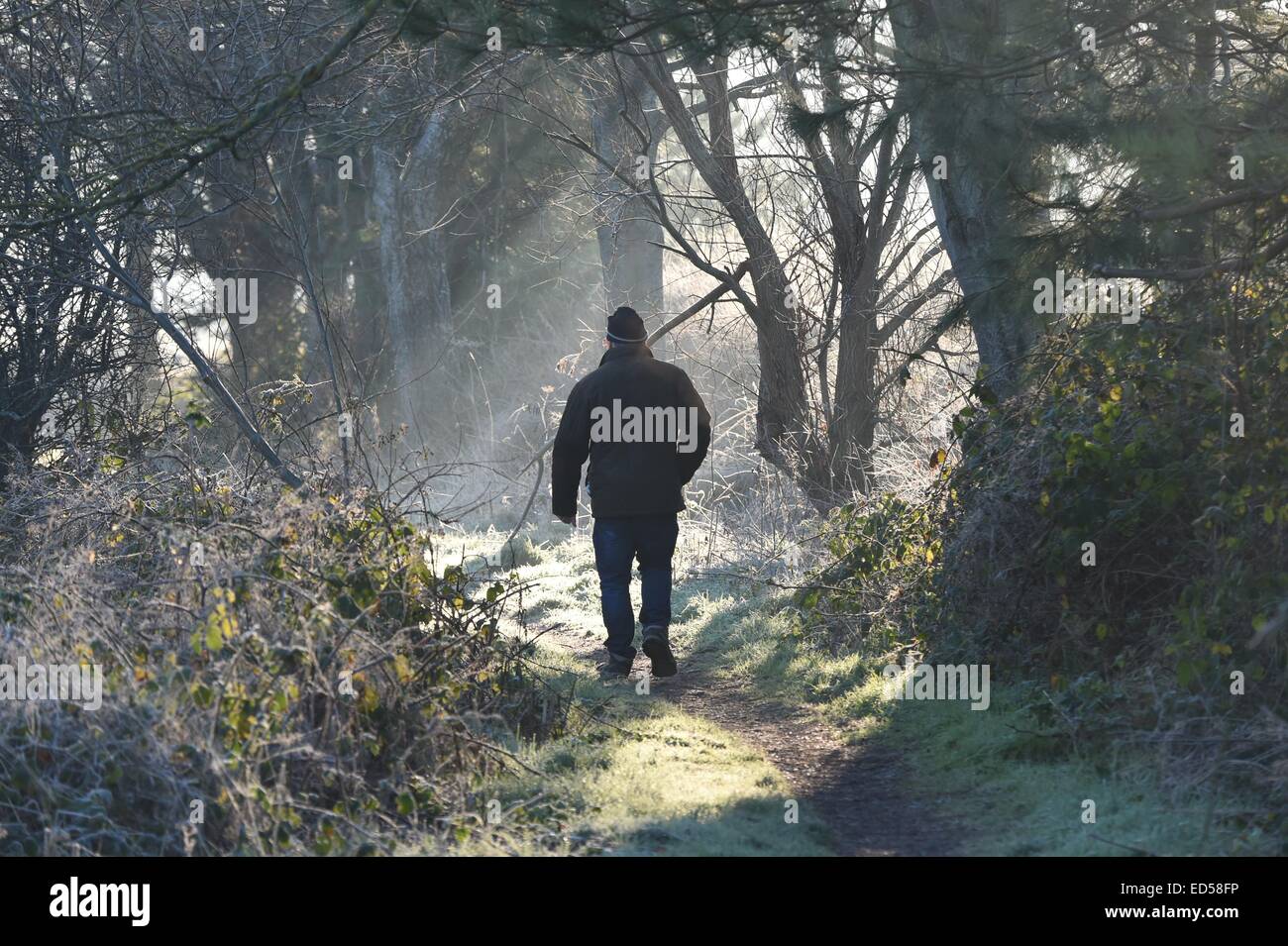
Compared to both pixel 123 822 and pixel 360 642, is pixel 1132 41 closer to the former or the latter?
pixel 360 642

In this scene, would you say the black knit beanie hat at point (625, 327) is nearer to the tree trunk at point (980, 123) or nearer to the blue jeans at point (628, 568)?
the blue jeans at point (628, 568)

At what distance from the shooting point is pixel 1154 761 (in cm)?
589

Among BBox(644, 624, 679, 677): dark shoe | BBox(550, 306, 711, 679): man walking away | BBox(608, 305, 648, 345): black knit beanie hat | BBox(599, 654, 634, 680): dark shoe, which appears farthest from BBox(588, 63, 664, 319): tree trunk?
BBox(599, 654, 634, 680): dark shoe

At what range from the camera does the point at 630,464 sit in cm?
873

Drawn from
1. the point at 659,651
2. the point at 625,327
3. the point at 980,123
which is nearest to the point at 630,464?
the point at 625,327

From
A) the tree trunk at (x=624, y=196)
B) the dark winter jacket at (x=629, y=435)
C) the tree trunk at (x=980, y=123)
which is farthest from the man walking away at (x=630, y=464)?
the tree trunk at (x=624, y=196)

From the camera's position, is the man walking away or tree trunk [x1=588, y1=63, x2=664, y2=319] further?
tree trunk [x1=588, y1=63, x2=664, y2=319]

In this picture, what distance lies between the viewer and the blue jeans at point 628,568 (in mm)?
8867

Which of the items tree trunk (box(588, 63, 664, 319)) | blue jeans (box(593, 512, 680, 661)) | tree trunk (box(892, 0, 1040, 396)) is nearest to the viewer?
tree trunk (box(892, 0, 1040, 396))

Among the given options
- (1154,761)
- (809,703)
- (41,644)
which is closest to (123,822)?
(41,644)

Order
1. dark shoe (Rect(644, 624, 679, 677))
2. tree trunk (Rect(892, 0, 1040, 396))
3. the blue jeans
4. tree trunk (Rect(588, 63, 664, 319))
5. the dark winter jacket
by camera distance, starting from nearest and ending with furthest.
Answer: tree trunk (Rect(892, 0, 1040, 396)) < the dark winter jacket < the blue jeans < dark shoe (Rect(644, 624, 679, 677)) < tree trunk (Rect(588, 63, 664, 319))

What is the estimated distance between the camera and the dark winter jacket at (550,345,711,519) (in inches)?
344

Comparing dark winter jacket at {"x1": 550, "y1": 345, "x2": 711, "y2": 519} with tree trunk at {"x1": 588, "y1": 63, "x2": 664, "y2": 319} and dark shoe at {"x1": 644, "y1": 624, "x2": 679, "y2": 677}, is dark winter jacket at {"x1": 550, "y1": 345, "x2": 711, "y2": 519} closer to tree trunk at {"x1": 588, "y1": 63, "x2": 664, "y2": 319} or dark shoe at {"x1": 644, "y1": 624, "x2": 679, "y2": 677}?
dark shoe at {"x1": 644, "y1": 624, "x2": 679, "y2": 677}

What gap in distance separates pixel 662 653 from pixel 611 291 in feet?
39.5
